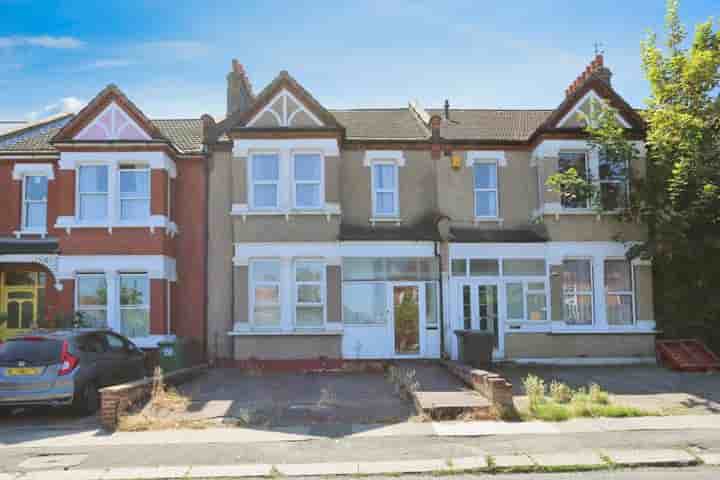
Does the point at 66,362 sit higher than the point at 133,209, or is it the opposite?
the point at 133,209

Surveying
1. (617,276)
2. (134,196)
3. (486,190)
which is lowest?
(617,276)

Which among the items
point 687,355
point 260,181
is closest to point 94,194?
point 260,181

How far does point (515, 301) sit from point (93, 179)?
12.7 meters

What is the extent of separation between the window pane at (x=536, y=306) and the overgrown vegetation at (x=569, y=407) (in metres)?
6.07

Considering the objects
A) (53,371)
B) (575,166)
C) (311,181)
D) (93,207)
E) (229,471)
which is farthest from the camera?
(575,166)

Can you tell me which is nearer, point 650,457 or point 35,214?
point 650,457

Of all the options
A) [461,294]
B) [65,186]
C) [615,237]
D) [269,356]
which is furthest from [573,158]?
[65,186]

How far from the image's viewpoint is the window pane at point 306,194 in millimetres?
18750

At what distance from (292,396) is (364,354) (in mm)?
4847

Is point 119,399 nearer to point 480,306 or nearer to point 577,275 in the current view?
point 480,306

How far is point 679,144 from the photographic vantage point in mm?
17266

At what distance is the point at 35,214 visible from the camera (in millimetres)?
19641

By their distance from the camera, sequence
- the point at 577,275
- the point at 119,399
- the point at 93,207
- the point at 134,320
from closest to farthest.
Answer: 1. the point at 119,399
2. the point at 134,320
3. the point at 93,207
4. the point at 577,275

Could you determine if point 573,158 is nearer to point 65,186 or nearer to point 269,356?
point 269,356
